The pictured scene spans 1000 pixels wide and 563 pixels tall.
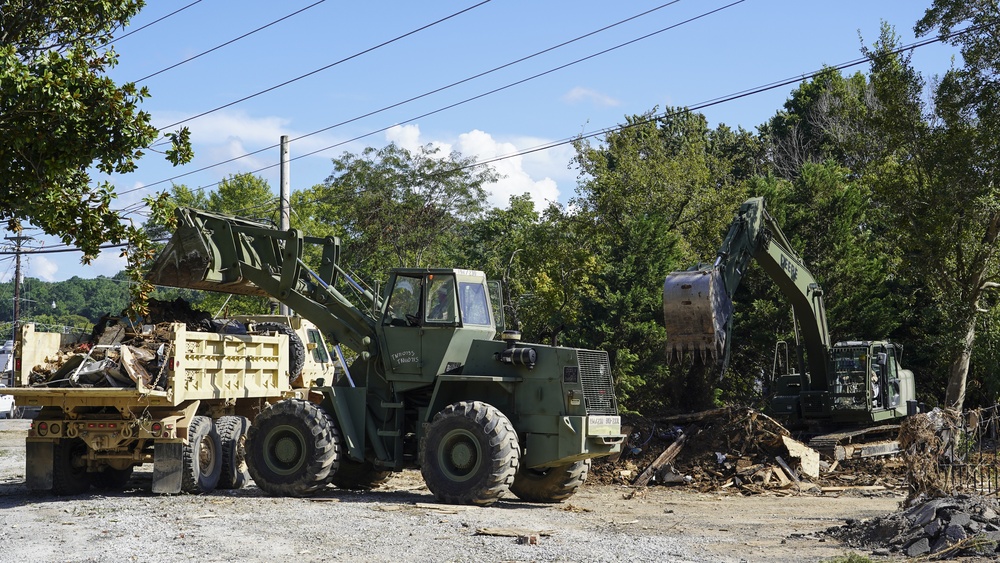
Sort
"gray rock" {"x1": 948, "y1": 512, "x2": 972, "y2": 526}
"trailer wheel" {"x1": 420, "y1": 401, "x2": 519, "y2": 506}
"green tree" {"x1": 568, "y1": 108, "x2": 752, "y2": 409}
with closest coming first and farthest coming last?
1. "gray rock" {"x1": 948, "y1": 512, "x2": 972, "y2": 526}
2. "trailer wheel" {"x1": 420, "y1": 401, "x2": 519, "y2": 506}
3. "green tree" {"x1": 568, "y1": 108, "x2": 752, "y2": 409}

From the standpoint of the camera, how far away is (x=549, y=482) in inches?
585

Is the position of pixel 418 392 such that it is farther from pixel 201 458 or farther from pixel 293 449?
pixel 201 458

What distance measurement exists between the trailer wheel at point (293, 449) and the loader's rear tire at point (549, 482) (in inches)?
103

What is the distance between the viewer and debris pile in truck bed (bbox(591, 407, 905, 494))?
1775 cm

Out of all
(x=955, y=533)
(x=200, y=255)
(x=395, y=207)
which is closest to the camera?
(x=955, y=533)

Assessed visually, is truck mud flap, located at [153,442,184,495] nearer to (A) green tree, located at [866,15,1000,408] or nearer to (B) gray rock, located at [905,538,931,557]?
(B) gray rock, located at [905,538,931,557]

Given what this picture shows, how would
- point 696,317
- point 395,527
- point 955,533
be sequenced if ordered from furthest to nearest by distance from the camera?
1. point 696,317
2. point 395,527
3. point 955,533

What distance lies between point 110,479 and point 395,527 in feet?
19.3

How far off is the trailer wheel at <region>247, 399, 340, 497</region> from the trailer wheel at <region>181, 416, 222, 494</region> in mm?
590

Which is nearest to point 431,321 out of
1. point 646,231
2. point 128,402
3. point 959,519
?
point 128,402

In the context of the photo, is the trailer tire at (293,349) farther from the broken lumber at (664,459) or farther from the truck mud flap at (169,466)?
the broken lumber at (664,459)

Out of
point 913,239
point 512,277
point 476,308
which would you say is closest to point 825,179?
point 913,239

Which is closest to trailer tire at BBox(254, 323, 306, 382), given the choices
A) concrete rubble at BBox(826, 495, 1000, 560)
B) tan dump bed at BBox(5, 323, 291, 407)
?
tan dump bed at BBox(5, 323, 291, 407)

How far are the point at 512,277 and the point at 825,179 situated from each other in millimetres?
13972
